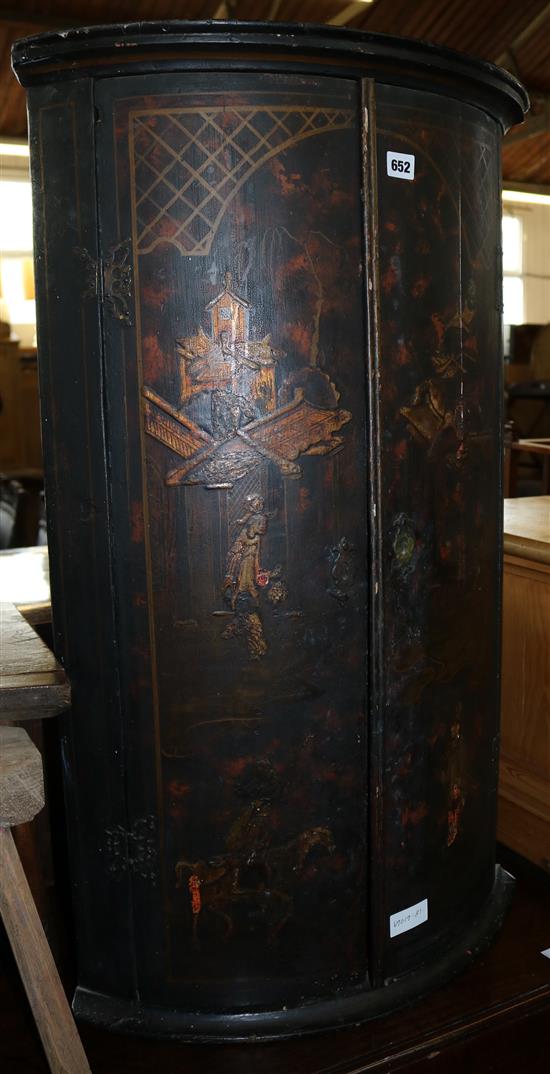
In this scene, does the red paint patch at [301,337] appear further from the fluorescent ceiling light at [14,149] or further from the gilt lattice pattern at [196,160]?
the fluorescent ceiling light at [14,149]

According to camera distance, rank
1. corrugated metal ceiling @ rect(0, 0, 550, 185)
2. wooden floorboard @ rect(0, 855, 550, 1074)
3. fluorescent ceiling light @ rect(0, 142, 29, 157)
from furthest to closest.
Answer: fluorescent ceiling light @ rect(0, 142, 29, 157)
corrugated metal ceiling @ rect(0, 0, 550, 185)
wooden floorboard @ rect(0, 855, 550, 1074)

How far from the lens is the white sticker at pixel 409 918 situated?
2.22 m

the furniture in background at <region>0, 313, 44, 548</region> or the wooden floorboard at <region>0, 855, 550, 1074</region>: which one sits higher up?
the furniture in background at <region>0, 313, 44, 548</region>

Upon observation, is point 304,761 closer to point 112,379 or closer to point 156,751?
point 156,751

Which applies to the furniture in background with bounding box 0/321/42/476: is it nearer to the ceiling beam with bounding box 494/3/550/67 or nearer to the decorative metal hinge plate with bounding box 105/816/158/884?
the ceiling beam with bounding box 494/3/550/67

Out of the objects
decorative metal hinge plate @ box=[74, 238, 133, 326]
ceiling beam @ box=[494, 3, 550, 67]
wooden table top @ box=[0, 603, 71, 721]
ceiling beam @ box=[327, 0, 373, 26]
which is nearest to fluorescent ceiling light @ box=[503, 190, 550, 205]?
ceiling beam @ box=[494, 3, 550, 67]

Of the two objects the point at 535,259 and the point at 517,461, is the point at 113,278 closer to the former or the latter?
the point at 517,461

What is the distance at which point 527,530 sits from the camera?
3.06 m

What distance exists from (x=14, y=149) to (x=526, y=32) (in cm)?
591

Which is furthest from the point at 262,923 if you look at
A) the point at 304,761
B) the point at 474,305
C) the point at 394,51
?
the point at 394,51

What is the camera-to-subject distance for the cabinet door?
190 cm

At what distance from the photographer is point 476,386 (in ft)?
7.28

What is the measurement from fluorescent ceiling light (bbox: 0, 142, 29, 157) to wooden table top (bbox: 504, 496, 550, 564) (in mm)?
8511

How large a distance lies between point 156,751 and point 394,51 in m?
1.43
